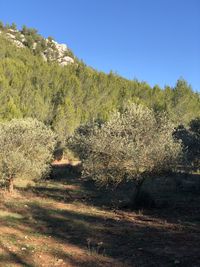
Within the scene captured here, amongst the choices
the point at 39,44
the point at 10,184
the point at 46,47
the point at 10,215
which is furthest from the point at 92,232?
the point at 46,47

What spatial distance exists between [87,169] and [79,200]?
19.9ft

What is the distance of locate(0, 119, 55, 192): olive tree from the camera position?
38.2 meters

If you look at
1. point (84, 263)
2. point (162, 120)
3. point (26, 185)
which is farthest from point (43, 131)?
point (84, 263)

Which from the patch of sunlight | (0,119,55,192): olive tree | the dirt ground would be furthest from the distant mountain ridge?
the patch of sunlight

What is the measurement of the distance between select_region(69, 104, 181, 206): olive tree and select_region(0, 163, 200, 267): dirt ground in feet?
10.1

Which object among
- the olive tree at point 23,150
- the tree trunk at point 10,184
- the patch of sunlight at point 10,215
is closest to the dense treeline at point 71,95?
the olive tree at point 23,150

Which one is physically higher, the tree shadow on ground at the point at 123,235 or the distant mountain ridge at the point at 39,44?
the distant mountain ridge at the point at 39,44

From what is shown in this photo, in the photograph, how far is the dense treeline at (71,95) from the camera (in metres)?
93.5

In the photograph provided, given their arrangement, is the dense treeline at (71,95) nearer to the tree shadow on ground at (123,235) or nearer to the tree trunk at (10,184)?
the tree trunk at (10,184)

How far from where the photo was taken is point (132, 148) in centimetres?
3084

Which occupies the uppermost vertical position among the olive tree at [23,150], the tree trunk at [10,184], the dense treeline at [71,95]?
the dense treeline at [71,95]

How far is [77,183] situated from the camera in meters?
52.3

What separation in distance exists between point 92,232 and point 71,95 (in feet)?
287

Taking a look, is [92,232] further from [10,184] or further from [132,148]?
[10,184]
